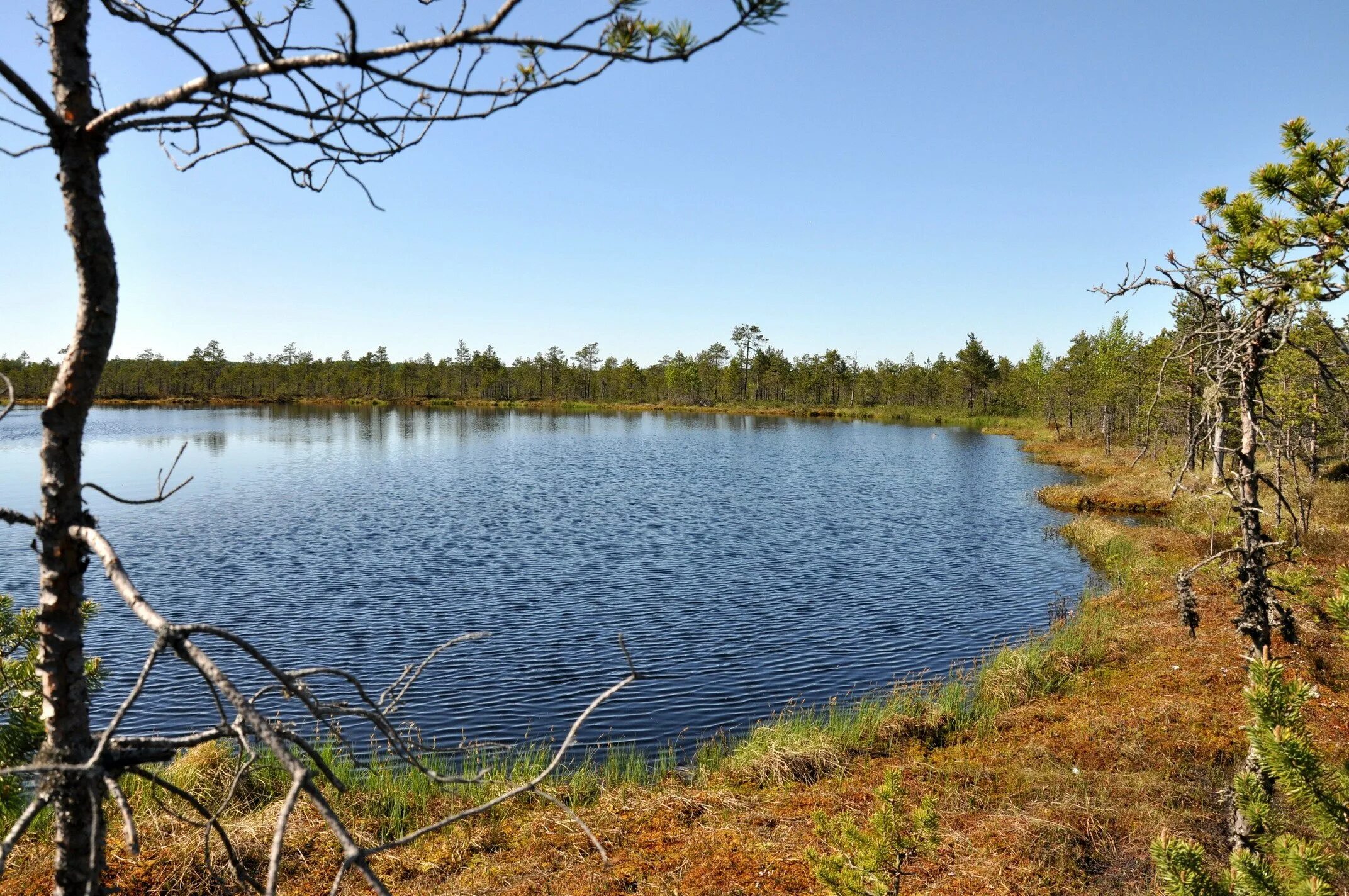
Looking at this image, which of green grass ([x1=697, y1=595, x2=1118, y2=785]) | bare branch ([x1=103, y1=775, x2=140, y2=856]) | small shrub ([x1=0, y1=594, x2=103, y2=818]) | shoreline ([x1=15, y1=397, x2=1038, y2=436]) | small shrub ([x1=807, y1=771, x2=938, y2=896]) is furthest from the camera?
shoreline ([x1=15, y1=397, x2=1038, y2=436])

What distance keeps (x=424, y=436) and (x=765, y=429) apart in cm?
3352

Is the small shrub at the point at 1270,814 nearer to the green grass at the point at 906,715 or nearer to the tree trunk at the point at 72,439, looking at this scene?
the tree trunk at the point at 72,439

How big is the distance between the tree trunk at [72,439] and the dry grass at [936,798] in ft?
6.56

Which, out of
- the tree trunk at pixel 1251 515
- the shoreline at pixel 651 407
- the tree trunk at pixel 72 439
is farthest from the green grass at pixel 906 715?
the shoreline at pixel 651 407

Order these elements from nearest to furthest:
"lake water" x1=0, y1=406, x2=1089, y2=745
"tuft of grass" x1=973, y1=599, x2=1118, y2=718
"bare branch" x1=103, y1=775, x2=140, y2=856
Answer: "bare branch" x1=103, y1=775, x2=140, y2=856
"tuft of grass" x1=973, y1=599, x2=1118, y2=718
"lake water" x1=0, y1=406, x2=1089, y2=745

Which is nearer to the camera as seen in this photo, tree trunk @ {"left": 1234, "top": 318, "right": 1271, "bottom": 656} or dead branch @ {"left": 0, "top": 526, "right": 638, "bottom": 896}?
dead branch @ {"left": 0, "top": 526, "right": 638, "bottom": 896}

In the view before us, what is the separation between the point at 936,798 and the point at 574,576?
13.7m

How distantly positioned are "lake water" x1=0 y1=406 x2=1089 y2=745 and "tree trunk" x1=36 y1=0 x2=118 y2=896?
1.64 m

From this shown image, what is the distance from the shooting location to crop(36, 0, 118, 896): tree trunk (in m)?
2.14

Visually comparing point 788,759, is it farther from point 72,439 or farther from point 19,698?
point 72,439

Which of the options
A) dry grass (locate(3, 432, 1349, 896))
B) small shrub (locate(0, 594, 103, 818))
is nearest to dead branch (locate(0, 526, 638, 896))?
small shrub (locate(0, 594, 103, 818))

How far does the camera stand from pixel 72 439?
2203 millimetres

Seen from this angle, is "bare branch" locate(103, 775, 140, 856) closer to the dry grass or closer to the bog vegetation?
the bog vegetation

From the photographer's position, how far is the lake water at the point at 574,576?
13.0m
